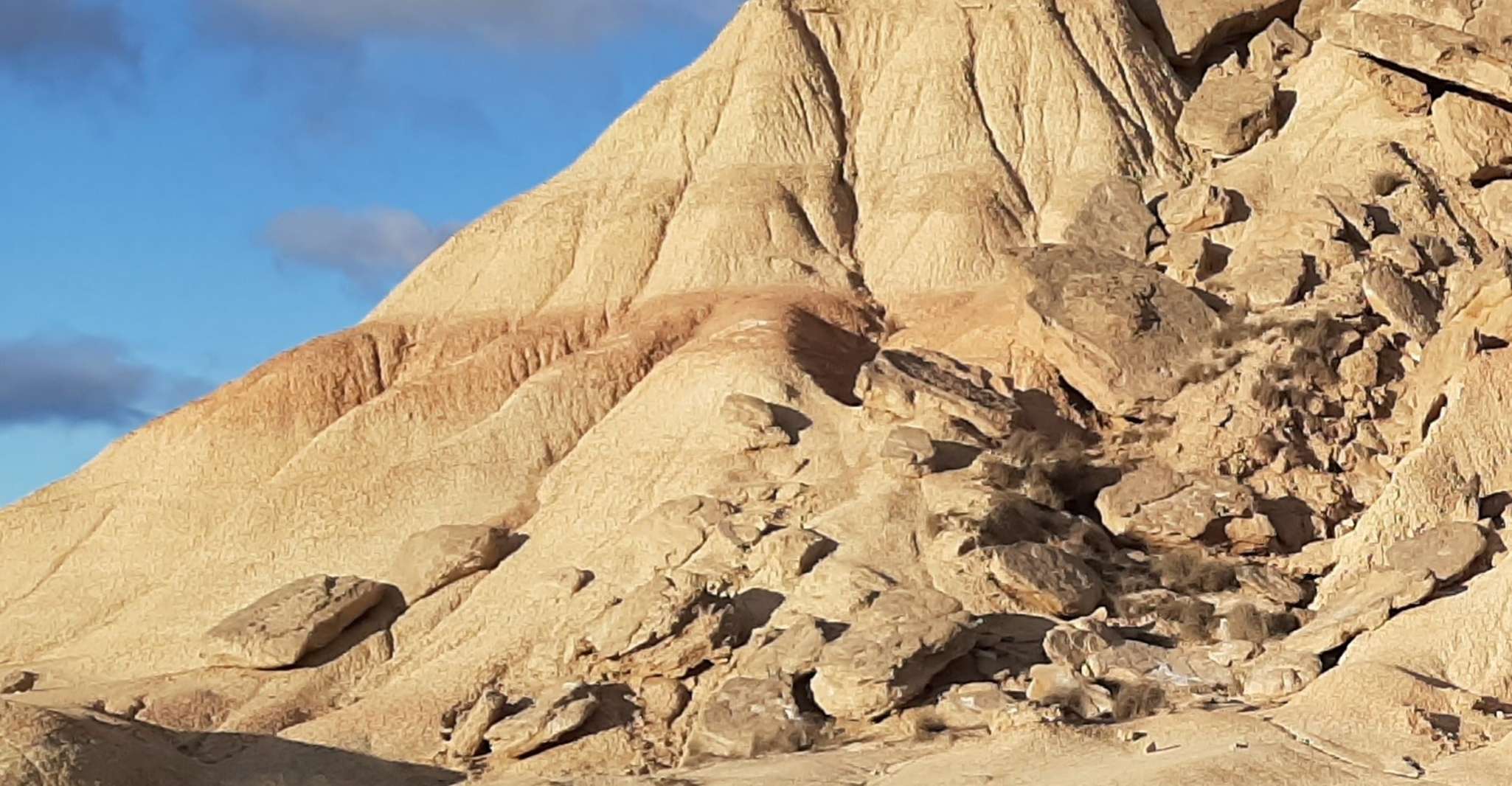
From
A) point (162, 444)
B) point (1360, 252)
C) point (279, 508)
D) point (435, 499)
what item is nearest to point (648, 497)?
point (435, 499)

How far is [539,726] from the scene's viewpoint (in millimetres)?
24000

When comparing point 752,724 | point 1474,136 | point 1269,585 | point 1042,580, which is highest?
point 1474,136

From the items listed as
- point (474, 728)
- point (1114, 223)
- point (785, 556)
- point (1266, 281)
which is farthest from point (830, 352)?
point (474, 728)

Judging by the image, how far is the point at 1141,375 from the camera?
29156 millimetres

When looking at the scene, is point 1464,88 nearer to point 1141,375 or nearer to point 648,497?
point 1141,375

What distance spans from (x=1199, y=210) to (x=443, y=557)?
1289cm

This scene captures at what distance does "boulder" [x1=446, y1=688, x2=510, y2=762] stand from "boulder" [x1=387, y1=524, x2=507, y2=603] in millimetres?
3443

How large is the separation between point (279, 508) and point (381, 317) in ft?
14.8

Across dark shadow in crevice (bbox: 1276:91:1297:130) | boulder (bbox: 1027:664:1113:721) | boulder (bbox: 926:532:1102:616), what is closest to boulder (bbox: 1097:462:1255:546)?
boulder (bbox: 926:532:1102:616)

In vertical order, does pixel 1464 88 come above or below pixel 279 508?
above

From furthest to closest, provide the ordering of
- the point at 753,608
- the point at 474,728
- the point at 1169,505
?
the point at 1169,505
the point at 753,608
the point at 474,728

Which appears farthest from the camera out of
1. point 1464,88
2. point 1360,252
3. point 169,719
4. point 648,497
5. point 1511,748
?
point 1464,88

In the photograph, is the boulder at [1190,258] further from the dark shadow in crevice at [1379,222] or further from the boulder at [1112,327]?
the dark shadow in crevice at [1379,222]

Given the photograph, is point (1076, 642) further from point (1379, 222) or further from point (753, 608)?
point (1379, 222)
